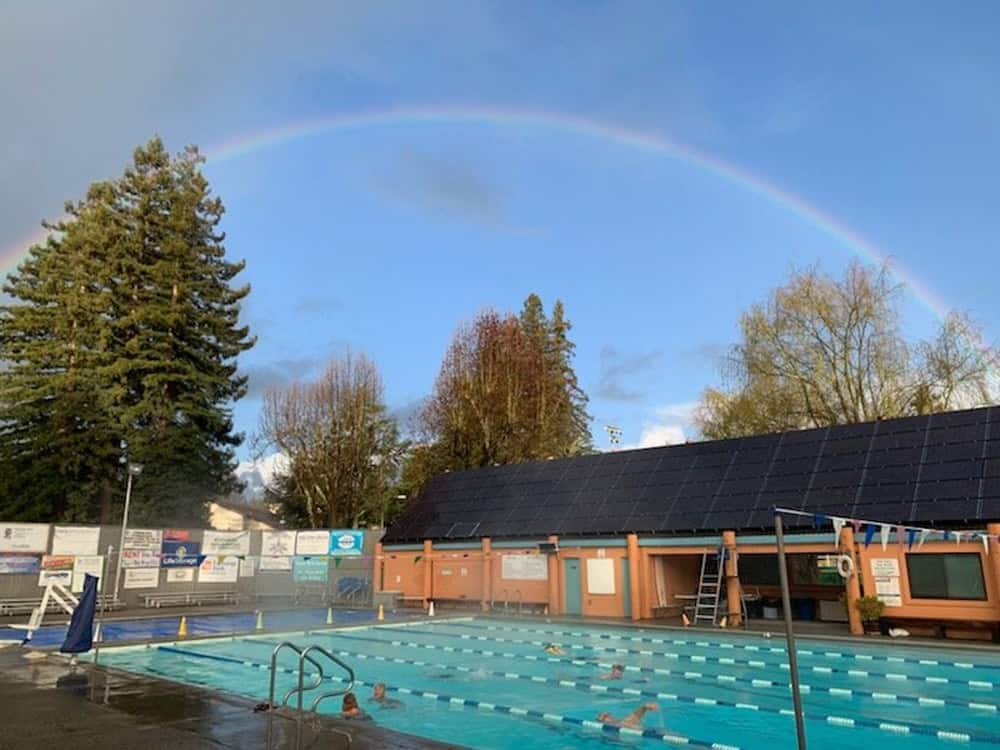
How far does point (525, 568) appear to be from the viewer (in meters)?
28.6

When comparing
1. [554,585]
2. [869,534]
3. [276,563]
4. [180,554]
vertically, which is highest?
[869,534]

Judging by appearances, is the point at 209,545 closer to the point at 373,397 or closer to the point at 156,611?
the point at 156,611

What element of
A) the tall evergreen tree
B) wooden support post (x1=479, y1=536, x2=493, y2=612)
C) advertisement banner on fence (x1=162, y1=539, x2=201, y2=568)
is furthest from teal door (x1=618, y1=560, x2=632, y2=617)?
the tall evergreen tree

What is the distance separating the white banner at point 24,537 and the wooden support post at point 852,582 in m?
26.8

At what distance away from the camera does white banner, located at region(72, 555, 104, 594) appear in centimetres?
2730

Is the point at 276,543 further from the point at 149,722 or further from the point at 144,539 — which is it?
the point at 149,722

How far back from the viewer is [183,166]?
47.4 m

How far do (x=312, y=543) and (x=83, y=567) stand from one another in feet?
32.8

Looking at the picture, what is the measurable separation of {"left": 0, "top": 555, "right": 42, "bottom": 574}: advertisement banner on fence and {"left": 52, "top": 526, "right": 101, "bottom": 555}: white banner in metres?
0.68

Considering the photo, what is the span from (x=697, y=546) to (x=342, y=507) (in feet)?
94.9

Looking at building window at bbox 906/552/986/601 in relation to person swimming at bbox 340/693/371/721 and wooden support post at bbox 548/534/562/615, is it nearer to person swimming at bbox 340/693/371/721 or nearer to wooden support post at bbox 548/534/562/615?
Result: wooden support post at bbox 548/534/562/615

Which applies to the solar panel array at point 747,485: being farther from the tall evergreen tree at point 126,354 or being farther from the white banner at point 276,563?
the tall evergreen tree at point 126,354

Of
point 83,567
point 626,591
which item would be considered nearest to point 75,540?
point 83,567

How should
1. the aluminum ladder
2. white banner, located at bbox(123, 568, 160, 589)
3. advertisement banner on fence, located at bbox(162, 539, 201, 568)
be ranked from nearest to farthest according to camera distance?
the aluminum ladder < white banner, located at bbox(123, 568, 160, 589) < advertisement banner on fence, located at bbox(162, 539, 201, 568)
